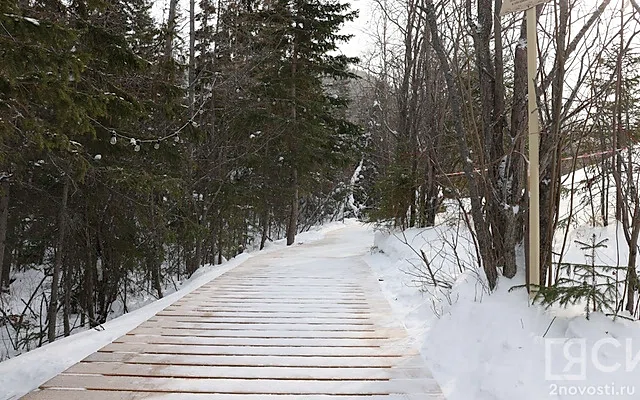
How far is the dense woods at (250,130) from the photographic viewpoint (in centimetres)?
326

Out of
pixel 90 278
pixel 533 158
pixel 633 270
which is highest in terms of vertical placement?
pixel 533 158

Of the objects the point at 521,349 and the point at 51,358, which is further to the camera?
the point at 51,358

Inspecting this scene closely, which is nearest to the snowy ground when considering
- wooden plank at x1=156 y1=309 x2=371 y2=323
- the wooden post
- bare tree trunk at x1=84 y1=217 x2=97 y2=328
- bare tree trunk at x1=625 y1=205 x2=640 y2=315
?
bare tree trunk at x1=625 y1=205 x2=640 y2=315

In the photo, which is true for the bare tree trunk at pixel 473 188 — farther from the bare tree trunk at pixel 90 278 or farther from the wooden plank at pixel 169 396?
the bare tree trunk at pixel 90 278

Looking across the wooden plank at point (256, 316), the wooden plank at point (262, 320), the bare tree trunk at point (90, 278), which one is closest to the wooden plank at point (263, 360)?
the wooden plank at point (262, 320)

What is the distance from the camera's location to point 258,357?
3.02 m

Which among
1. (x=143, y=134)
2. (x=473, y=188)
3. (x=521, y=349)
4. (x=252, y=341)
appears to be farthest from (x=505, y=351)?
(x=143, y=134)

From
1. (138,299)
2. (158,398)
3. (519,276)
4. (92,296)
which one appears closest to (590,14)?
(519,276)

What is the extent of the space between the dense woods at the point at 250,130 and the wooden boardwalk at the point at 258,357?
122cm

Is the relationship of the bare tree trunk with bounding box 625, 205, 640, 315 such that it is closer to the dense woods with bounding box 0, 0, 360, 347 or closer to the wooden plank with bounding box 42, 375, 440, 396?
the wooden plank with bounding box 42, 375, 440, 396

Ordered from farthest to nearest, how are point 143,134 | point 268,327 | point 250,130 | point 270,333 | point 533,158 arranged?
point 250,130 → point 143,134 → point 268,327 → point 270,333 → point 533,158

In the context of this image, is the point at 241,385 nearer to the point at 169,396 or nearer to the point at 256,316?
the point at 169,396

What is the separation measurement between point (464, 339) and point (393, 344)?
541 millimetres

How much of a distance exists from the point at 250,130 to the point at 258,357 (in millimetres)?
10516
